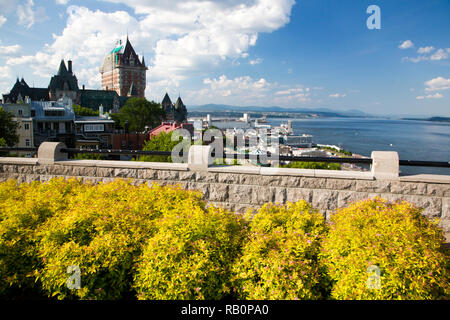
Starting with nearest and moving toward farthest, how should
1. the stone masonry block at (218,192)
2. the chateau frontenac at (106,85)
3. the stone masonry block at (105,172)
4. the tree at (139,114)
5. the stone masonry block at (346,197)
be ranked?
the stone masonry block at (346,197), the stone masonry block at (218,192), the stone masonry block at (105,172), the tree at (139,114), the chateau frontenac at (106,85)

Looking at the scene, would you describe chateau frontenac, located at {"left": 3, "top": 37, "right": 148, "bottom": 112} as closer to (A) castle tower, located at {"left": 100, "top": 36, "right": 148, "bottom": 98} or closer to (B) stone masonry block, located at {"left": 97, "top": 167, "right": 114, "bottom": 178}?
(A) castle tower, located at {"left": 100, "top": 36, "right": 148, "bottom": 98}

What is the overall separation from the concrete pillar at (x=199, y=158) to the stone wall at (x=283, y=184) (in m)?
0.09

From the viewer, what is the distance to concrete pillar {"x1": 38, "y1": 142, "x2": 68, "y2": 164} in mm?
7859

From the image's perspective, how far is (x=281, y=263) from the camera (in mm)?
3531

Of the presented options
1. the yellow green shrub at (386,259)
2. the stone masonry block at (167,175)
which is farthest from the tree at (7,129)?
the yellow green shrub at (386,259)

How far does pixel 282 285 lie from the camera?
3.36 meters

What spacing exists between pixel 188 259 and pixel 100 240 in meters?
1.17

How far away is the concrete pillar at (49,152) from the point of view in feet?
25.8

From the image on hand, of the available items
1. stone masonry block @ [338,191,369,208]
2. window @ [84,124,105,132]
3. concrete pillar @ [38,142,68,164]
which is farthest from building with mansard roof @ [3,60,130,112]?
stone masonry block @ [338,191,369,208]

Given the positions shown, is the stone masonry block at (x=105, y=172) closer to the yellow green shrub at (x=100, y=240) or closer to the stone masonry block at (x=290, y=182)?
the yellow green shrub at (x=100, y=240)

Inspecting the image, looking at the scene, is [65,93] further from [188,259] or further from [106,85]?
[188,259]
